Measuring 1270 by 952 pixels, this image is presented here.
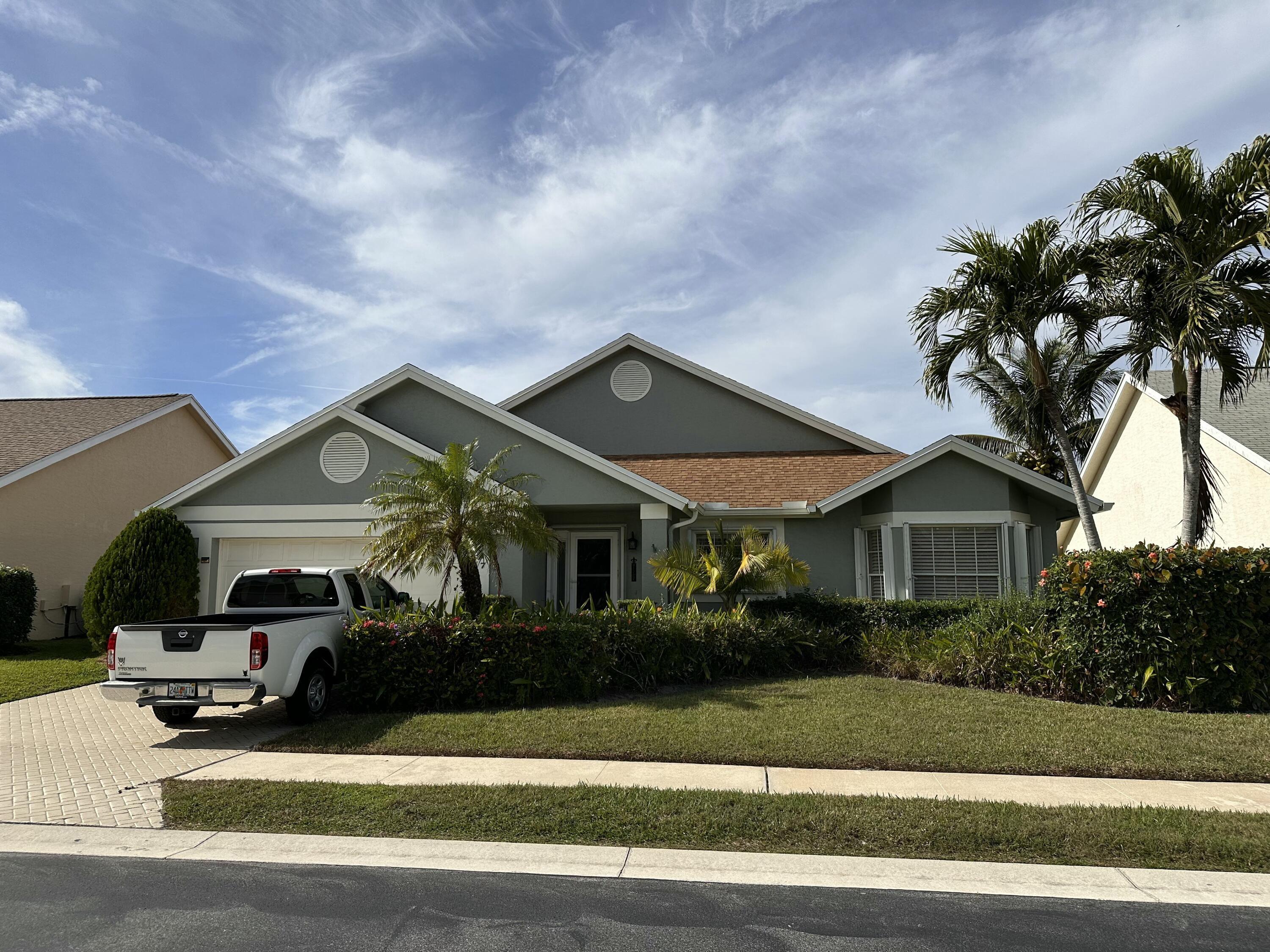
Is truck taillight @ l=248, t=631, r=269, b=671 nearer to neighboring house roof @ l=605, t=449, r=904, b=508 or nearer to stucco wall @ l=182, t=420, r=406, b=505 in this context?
stucco wall @ l=182, t=420, r=406, b=505

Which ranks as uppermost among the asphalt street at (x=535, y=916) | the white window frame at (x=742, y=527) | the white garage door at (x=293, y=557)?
the white window frame at (x=742, y=527)

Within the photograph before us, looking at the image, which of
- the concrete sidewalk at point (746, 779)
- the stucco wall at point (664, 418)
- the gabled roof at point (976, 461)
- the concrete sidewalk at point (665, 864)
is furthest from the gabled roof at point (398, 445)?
the concrete sidewalk at point (665, 864)

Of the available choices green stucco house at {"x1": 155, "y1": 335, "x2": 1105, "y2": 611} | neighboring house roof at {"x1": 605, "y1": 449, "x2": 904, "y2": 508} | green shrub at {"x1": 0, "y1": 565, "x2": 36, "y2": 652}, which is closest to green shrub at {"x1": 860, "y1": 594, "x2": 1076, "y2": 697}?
green stucco house at {"x1": 155, "y1": 335, "x2": 1105, "y2": 611}

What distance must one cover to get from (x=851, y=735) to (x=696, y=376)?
11.9 meters

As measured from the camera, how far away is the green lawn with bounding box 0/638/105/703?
12.2 meters

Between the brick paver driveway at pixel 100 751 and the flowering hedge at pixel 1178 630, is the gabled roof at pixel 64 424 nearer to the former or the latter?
the brick paver driveway at pixel 100 751

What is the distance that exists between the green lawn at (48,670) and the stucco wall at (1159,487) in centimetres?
2002

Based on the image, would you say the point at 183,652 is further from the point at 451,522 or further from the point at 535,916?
the point at 535,916

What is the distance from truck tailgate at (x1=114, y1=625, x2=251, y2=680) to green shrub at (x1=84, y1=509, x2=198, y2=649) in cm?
623

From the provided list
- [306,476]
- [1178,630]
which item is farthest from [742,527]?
[306,476]

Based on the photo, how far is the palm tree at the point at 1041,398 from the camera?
14523mm

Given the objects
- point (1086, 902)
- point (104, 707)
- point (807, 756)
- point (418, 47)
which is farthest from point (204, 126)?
point (1086, 902)

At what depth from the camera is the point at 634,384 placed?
1961 cm

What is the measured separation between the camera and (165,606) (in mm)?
14555
